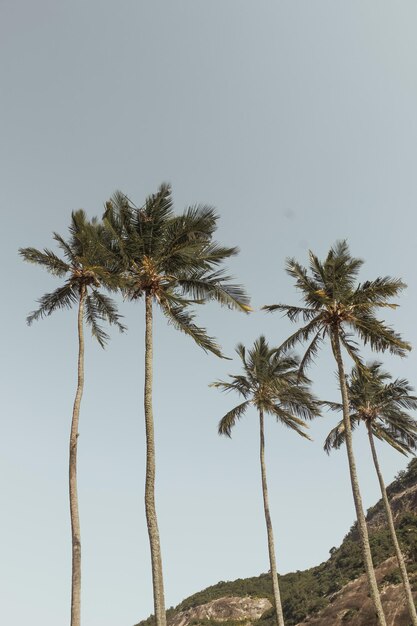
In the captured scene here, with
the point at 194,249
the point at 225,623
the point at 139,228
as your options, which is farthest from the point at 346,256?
the point at 225,623

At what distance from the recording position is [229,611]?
69.9m

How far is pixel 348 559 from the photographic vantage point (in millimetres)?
60969

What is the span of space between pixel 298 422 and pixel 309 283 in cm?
1015

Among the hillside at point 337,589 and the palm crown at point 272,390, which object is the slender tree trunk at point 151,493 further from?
the hillside at point 337,589

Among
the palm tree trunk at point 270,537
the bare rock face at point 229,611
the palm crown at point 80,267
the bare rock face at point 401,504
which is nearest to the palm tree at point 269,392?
the palm tree trunk at point 270,537

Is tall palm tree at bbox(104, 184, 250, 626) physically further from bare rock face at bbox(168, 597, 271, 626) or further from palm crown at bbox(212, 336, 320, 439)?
bare rock face at bbox(168, 597, 271, 626)

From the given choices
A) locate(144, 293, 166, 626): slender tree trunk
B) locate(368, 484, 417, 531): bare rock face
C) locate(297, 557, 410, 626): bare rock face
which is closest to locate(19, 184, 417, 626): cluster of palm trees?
locate(144, 293, 166, 626): slender tree trunk

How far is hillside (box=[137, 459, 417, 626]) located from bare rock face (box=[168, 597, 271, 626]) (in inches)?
5.5

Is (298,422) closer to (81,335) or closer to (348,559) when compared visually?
(81,335)

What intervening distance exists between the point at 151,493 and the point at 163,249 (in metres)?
8.90

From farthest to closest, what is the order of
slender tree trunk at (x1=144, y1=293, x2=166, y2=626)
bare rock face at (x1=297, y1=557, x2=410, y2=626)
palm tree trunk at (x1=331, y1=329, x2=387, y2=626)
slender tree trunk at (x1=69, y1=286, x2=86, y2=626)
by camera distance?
bare rock face at (x1=297, y1=557, x2=410, y2=626)
palm tree trunk at (x1=331, y1=329, x2=387, y2=626)
slender tree trunk at (x1=69, y1=286, x2=86, y2=626)
slender tree trunk at (x1=144, y1=293, x2=166, y2=626)

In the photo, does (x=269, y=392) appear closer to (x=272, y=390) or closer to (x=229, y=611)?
(x=272, y=390)

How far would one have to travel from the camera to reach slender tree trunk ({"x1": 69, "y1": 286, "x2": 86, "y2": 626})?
15.9m

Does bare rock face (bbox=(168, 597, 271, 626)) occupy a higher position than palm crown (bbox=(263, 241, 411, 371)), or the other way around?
palm crown (bbox=(263, 241, 411, 371))
